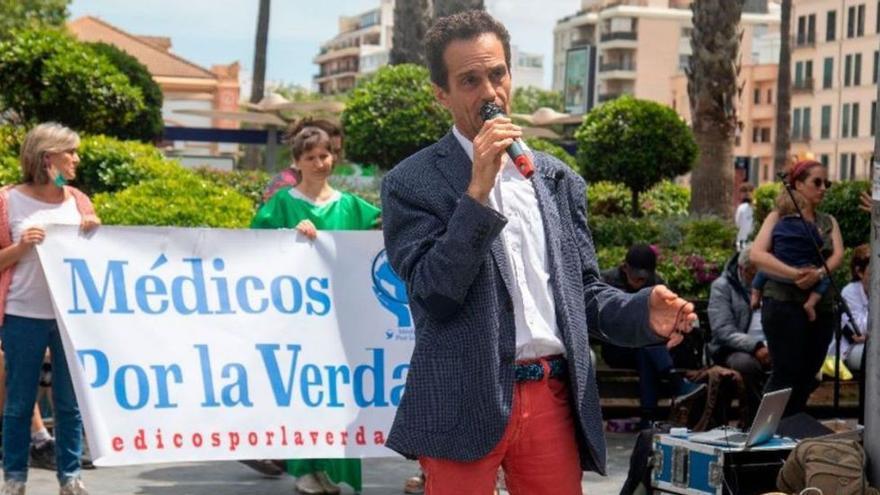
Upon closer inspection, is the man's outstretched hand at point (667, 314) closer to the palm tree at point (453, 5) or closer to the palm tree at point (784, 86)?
the palm tree at point (453, 5)

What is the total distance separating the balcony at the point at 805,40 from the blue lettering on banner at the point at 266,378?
104 m

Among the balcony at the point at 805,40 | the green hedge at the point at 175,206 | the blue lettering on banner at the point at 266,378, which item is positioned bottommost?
the blue lettering on banner at the point at 266,378

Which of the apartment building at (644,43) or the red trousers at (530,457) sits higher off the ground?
the apartment building at (644,43)

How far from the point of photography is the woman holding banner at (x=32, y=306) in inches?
315

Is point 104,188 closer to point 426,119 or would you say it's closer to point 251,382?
point 251,382

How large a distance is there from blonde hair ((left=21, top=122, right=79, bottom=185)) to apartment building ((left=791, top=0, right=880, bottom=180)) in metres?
94.7

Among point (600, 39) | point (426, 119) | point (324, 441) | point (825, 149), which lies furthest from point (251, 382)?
point (600, 39)

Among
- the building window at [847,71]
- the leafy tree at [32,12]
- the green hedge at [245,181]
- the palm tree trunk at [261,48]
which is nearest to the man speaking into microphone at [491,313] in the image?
the green hedge at [245,181]

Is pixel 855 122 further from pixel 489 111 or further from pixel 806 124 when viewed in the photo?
pixel 489 111

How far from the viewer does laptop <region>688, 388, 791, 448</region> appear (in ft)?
18.7

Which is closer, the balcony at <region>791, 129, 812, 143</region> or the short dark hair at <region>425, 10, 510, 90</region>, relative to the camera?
the short dark hair at <region>425, 10, 510, 90</region>

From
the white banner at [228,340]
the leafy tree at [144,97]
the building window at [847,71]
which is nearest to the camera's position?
the white banner at [228,340]

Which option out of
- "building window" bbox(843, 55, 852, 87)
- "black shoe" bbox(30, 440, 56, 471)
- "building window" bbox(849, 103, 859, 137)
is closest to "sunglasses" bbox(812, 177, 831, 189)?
"black shoe" bbox(30, 440, 56, 471)

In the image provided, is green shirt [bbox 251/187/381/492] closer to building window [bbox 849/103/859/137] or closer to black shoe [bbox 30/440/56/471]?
black shoe [bbox 30/440/56/471]
